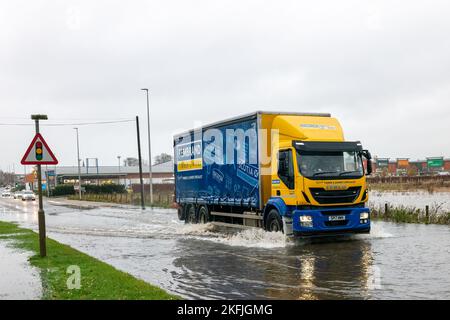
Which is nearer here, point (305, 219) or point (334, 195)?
point (305, 219)

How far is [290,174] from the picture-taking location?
14125mm

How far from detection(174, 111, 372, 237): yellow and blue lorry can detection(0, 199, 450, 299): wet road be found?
0.67m

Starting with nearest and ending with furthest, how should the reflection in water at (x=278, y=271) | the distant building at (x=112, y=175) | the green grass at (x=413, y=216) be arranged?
the reflection in water at (x=278, y=271) → the green grass at (x=413, y=216) → the distant building at (x=112, y=175)

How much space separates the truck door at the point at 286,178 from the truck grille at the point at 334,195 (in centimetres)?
55

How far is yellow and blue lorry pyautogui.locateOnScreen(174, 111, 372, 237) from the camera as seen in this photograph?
14.0 m

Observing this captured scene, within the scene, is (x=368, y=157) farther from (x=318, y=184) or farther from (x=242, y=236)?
(x=242, y=236)

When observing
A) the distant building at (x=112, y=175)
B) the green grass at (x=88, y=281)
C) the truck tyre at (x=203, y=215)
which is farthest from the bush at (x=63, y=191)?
the green grass at (x=88, y=281)

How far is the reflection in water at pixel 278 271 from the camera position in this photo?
845 centimetres

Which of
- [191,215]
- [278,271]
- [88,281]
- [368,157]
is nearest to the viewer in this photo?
[88,281]

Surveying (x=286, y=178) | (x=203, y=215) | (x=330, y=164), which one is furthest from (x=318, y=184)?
(x=203, y=215)

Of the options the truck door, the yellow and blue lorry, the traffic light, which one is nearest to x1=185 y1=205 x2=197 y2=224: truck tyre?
the yellow and blue lorry

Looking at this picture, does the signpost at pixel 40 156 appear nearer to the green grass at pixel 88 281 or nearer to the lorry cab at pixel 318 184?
the green grass at pixel 88 281

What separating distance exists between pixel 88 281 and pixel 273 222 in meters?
6.94
